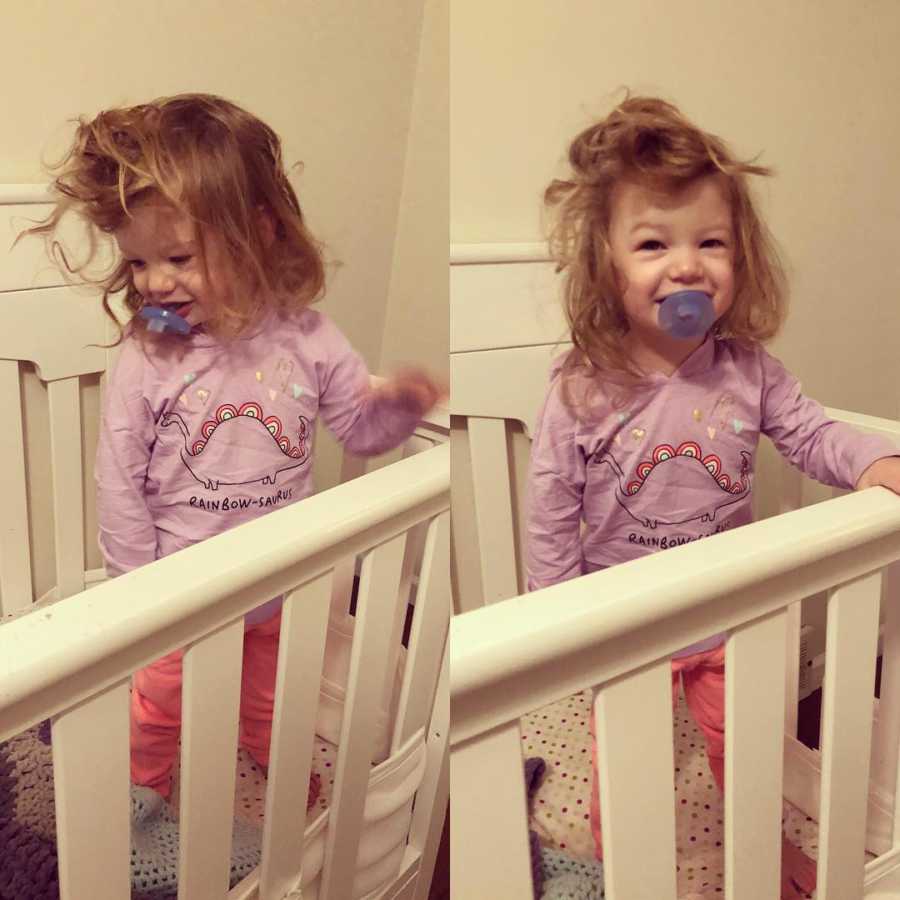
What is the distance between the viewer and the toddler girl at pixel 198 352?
0.53 metres

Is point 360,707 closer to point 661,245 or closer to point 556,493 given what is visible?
point 556,493

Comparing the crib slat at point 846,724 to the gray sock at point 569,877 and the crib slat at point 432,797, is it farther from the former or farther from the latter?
the crib slat at point 432,797

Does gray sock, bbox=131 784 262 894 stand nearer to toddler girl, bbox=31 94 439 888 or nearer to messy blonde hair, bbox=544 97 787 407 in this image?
toddler girl, bbox=31 94 439 888

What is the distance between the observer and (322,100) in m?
0.59

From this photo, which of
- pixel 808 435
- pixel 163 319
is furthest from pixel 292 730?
pixel 808 435

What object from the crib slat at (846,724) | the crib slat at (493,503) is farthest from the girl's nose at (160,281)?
the crib slat at (846,724)

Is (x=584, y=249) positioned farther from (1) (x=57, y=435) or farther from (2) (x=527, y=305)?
(1) (x=57, y=435)

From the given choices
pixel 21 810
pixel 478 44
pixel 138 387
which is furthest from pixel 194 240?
pixel 21 810

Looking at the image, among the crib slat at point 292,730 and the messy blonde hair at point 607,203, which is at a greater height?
the messy blonde hair at point 607,203

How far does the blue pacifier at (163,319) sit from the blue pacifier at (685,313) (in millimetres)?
302

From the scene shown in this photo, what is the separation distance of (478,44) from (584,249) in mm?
126

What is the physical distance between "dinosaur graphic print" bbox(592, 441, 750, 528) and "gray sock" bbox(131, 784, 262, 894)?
13.8 inches

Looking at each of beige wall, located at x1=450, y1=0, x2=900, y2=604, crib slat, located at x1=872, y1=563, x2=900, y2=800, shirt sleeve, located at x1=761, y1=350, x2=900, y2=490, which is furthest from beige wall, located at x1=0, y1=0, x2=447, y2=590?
crib slat, located at x1=872, y1=563, x2=900, y2=800

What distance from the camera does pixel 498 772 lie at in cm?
36
